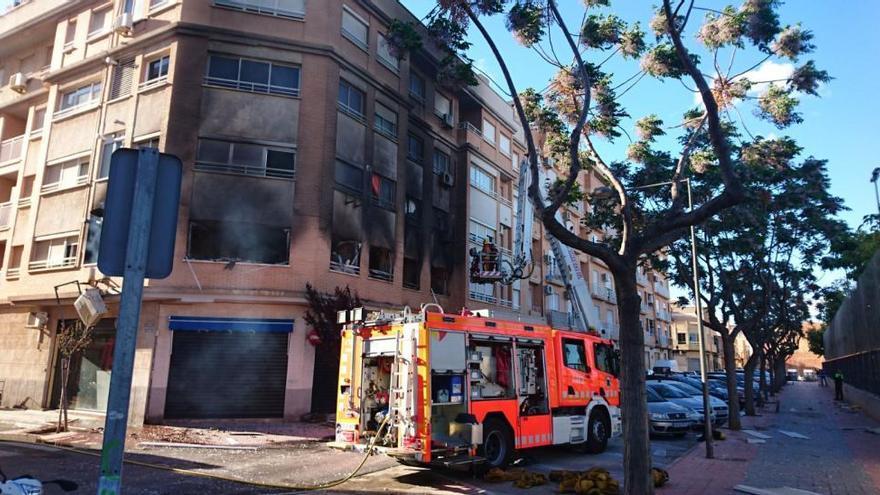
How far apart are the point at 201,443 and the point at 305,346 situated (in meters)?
4.85

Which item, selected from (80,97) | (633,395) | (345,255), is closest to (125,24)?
(80,97)

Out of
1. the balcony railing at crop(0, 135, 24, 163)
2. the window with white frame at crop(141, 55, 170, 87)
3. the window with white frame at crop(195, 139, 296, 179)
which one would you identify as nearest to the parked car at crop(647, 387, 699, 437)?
the window with white frame at crop(195, 139, 296, 179)

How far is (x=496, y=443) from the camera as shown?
1077 cm

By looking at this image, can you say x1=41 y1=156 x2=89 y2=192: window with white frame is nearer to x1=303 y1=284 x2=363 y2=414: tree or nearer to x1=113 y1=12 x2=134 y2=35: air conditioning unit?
x1=113 y1=12 x2=134 y2=35: air conditioning unit

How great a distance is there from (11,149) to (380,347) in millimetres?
23226

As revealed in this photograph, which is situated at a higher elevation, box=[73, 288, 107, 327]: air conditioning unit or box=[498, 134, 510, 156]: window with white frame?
box=[498, 134, 510, 156]: window with white frame

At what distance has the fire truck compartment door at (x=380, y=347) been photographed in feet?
33.5

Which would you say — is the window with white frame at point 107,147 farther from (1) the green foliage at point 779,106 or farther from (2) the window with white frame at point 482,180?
(1) the green foliage at point 779,106

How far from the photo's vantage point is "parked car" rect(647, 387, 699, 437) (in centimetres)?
1630

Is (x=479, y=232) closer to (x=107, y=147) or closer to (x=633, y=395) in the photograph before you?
(x=107, y=147)

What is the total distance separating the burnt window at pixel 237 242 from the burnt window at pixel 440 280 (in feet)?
30.0

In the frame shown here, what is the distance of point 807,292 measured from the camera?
29.6 meters

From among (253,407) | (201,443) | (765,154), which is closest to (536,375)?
(765,154)

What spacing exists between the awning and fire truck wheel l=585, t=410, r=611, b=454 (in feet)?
31.5
